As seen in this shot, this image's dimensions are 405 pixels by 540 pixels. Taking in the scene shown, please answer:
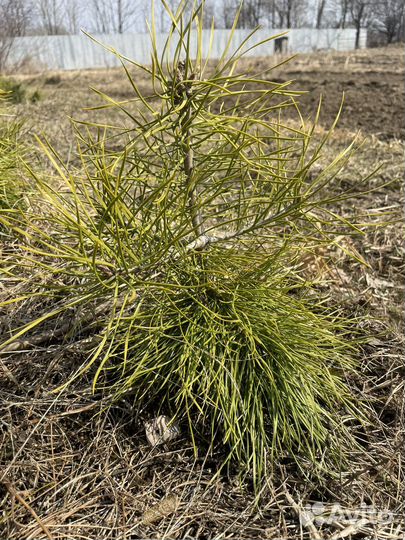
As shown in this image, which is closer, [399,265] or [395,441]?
[395,441]

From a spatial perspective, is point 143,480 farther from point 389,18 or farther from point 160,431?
point 389,18

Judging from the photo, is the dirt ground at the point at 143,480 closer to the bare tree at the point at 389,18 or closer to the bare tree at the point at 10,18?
the bare tree at the point at 10,18

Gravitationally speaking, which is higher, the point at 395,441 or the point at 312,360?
the point at 312,360

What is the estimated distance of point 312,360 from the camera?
47.8 inches

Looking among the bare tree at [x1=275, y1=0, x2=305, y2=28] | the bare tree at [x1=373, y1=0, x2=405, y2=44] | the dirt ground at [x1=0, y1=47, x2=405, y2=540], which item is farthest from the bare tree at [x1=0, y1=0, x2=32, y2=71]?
the bare tree at [x1=275, y1=0, x2=305, y2=28]

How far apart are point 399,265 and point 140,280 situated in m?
1.60

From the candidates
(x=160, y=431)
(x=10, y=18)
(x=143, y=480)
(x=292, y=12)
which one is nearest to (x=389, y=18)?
(x=292, y=12)

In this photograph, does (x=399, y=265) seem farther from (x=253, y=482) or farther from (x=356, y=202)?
(x=253, y=482)

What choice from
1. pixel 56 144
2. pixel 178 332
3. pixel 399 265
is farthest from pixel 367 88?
pixel 178 332

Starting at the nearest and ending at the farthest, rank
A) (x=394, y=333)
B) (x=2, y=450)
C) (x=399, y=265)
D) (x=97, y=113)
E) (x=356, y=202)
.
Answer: (x=2, y=450), (x=394, y=333), (x=399, y=265), (x=356, y=202), (x=97, y=113)

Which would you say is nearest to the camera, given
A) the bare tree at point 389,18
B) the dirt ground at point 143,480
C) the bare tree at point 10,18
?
the dirt ground at point 143,480

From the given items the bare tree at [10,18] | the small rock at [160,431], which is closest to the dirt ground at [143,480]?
the small rock at [160,431]

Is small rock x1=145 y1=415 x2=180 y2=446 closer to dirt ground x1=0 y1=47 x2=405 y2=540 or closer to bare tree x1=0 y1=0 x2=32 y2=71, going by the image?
dirt ground x1=0 y1=47 x2=405 y2=540

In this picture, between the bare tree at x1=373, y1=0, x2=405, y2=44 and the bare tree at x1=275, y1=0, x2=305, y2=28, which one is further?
the bare tree at x1=275, y1=0, x2=305, y2=28
